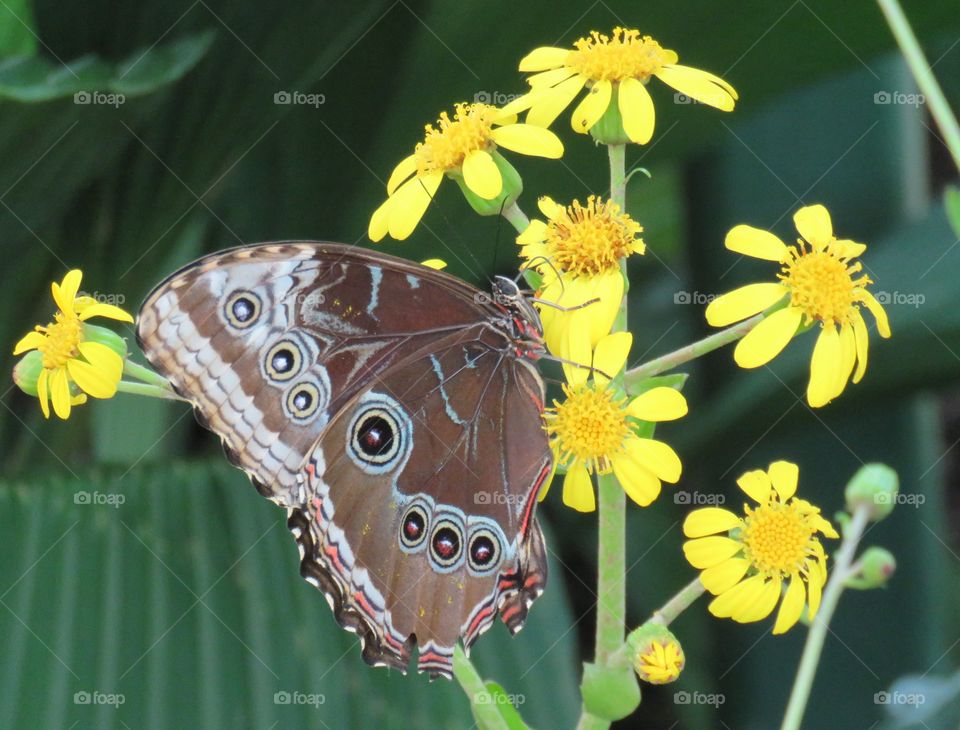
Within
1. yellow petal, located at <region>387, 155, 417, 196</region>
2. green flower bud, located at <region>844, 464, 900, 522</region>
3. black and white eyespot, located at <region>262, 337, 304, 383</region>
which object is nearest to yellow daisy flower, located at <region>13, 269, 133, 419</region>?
black and white eyespot, located at <region>262, 337, 304, 383</region>

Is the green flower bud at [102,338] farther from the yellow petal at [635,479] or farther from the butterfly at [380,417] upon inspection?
the yellow petal at [635,479]

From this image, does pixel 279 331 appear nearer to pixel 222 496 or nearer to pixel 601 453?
pixel 601 453

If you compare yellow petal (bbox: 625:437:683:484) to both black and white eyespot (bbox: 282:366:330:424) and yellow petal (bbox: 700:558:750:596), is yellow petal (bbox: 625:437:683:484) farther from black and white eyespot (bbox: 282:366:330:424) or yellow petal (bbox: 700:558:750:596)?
black and white eyespot (bbox: 282:366:330:424)

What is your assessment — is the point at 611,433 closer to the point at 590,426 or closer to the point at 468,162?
the point at 590,426

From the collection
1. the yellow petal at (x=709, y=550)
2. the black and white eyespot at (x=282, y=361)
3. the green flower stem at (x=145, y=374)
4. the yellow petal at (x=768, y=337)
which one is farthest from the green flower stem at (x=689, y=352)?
the green flower stem at (x=145, y=374)

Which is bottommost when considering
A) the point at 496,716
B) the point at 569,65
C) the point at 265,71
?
the point at 496,716

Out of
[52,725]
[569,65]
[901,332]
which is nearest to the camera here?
[569,65]

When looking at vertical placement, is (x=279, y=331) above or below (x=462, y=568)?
above

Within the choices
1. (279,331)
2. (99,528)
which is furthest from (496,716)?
(99,528)
